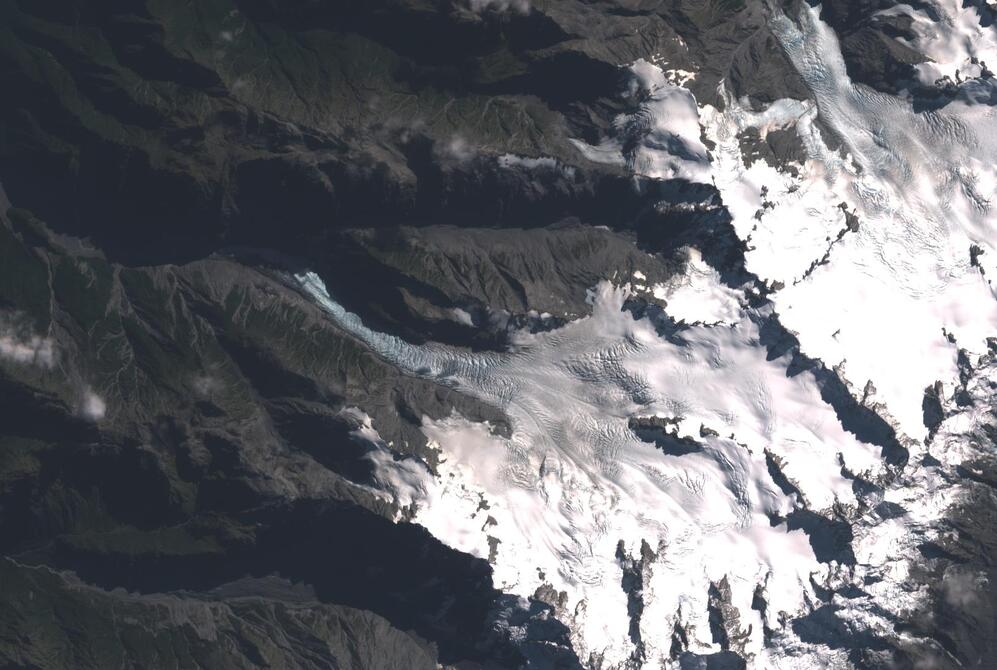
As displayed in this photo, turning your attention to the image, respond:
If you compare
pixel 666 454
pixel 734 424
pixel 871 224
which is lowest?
pixel 666 454

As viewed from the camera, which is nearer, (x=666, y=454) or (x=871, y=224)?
(x=666, y=454)

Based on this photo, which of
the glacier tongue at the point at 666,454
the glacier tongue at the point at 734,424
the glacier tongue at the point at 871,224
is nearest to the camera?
the glacier tongue at the point at 734,424

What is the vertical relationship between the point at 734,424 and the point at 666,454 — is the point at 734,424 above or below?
above

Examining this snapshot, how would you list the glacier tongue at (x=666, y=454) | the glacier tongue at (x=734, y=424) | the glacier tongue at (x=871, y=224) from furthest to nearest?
the glacier tongue at (x=871, y=224)
the glacier tongue at (x=666, y=454)
the glacier tongue at (x=734, y=424)

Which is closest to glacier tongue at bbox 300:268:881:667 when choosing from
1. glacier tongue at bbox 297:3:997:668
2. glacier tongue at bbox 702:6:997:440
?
glacier tongue at bbox 297:3:997:668

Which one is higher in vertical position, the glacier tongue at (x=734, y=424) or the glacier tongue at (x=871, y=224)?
the glacier tongue at (x=871, y=224)

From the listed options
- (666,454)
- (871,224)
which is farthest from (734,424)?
(871,224)

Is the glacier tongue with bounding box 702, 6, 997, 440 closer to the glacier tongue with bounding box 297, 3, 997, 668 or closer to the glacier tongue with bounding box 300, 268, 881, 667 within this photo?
the glacier tongue with bounding box 297, 3, 997, 668

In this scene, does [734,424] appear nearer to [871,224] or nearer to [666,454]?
[666,454]

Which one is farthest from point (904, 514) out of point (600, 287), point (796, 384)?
point (600, 287)

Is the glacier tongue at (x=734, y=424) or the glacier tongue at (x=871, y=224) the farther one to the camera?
the glacier tongue at (x=871, y=224)

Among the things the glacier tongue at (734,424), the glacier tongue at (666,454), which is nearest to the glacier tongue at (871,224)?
the glacier tongue at (734,424)

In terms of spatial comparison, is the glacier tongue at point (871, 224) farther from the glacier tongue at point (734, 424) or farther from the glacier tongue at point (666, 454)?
the glacier tongue at point (666, 454)
